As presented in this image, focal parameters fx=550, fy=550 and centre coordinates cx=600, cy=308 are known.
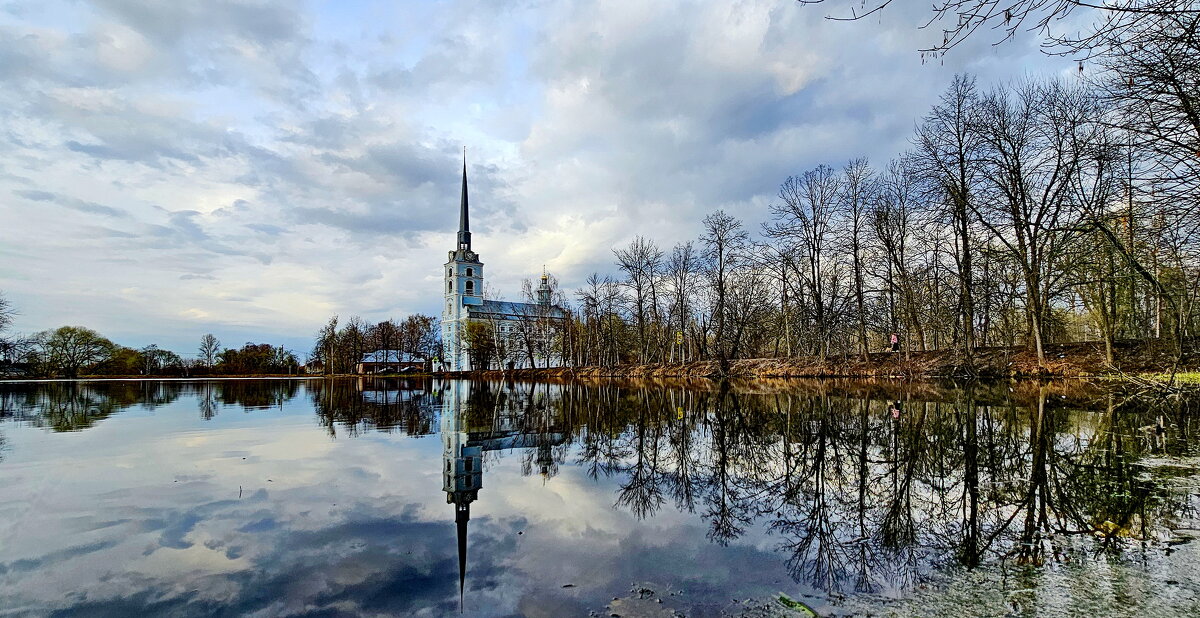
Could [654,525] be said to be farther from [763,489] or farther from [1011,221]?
[1011,221]

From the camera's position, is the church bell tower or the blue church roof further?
the church bell tower

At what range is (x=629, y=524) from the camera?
5.72 m

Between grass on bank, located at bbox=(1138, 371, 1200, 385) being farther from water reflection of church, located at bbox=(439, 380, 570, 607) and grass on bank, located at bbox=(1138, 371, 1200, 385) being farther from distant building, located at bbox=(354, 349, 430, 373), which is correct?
distant building, located at bbox=(354, 349, 430, 373)

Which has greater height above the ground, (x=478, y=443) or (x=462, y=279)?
(x=462, y=279)

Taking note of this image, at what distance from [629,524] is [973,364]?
26.9 meters

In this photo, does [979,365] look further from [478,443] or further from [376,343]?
[376,343]

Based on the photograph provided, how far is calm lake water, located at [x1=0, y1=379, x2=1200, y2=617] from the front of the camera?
12.6ft

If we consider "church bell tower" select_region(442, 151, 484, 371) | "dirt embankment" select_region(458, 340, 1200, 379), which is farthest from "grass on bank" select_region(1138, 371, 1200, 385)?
"church bell tower" select_region(442, 151, 484, 371)

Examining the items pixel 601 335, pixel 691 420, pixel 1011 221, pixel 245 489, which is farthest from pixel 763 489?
pixel 601 335

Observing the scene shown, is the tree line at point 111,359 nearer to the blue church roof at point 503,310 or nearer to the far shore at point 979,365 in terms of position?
the blue church roof at point 503,310

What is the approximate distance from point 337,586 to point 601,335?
56.7 m

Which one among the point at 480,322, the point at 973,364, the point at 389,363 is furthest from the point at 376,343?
the point at 973,364

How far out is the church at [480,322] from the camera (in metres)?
69.2

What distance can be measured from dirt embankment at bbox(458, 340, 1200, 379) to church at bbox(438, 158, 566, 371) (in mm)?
29295
